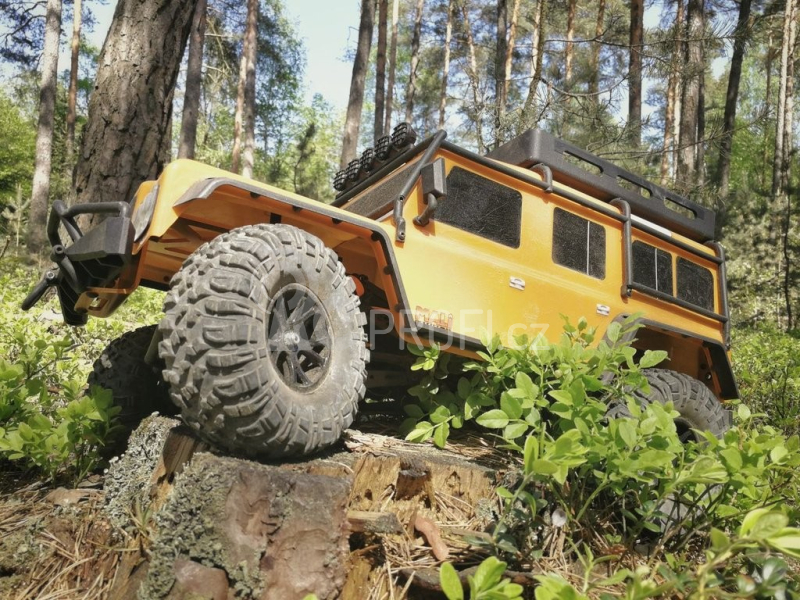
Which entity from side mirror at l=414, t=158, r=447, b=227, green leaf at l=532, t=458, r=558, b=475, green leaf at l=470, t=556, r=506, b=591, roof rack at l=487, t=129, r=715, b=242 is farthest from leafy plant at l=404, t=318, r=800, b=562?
roof rack at l=487, t=129, r=715, b=242

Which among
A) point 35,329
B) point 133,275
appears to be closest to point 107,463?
point 133,275

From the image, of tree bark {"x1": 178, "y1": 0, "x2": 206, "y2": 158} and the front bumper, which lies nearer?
the front bumper

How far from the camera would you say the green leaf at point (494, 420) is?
215cm

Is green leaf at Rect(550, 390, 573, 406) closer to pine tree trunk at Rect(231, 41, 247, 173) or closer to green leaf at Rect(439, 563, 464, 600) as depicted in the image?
green leaf at Rect(439, 563, 464, 600)

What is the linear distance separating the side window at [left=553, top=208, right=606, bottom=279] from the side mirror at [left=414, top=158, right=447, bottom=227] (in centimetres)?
106

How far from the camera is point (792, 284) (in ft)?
44.8

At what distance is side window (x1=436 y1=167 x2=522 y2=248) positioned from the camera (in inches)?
134

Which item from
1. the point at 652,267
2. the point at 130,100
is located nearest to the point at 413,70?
the point at 130,100

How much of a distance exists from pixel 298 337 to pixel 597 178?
9.13 ft

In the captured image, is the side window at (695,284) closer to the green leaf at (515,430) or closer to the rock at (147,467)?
the green leaf at (515,430)

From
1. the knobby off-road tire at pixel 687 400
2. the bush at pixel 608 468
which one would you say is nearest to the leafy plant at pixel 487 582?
the bush at pixel 608 468

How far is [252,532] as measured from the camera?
1813 millimetres

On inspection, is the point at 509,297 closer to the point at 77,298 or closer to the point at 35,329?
the point at 77,298

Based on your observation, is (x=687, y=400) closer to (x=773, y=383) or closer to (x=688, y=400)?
(x=688, y=400)
